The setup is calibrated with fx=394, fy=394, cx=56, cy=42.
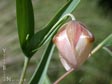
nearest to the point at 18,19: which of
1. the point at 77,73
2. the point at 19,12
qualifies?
the point at 19,12

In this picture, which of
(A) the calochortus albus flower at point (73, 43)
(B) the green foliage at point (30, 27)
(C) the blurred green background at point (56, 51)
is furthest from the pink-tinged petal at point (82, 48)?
(C) the blurred green background at point (56, 51)

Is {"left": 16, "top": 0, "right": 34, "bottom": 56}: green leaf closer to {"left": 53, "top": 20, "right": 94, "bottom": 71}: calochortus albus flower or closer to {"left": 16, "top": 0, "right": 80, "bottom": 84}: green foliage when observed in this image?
{"left": 16, "top": 0, "right": 80, "bottom": 84}: green foliage

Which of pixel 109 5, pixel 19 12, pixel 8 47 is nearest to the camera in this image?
pixel 19 12

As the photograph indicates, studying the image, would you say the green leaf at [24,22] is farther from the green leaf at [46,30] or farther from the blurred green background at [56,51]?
the blurred green background at [56,51]

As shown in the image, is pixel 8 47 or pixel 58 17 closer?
pixel 58 17

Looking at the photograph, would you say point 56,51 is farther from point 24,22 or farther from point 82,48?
point 82,48

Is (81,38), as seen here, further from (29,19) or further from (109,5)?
(109,5)

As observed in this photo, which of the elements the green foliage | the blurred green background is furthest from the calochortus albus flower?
the blurred green background

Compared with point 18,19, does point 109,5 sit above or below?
below
